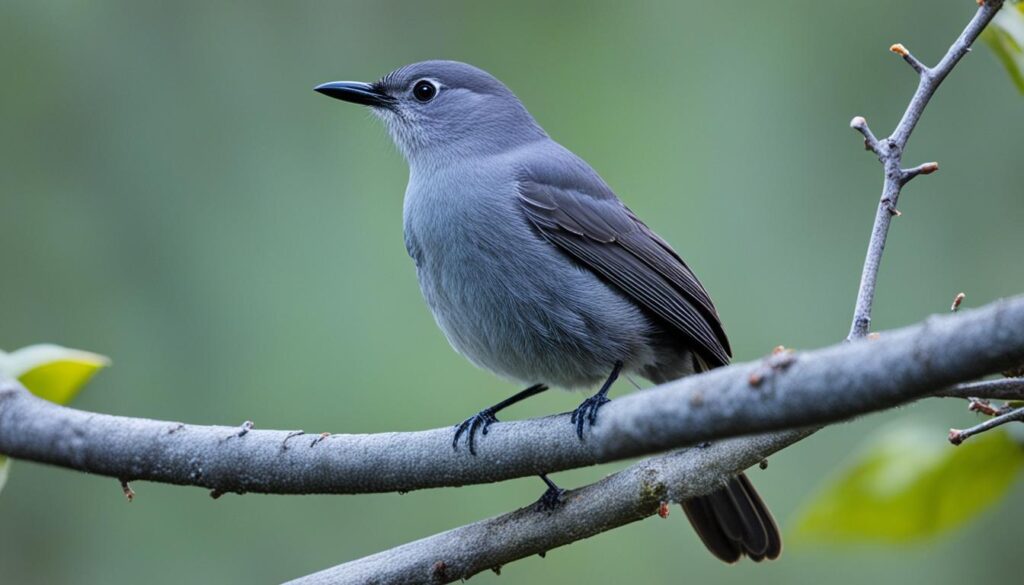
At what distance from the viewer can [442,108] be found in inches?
216

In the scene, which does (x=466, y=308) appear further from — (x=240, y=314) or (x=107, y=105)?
(x=107, y=105)

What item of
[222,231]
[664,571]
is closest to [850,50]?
A: [664,571]

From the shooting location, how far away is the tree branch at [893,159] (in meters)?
3.13

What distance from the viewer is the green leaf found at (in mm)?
3271

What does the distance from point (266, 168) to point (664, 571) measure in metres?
3.55

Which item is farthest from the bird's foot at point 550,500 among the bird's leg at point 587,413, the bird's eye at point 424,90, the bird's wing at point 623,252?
the bird's eye at point 424,90

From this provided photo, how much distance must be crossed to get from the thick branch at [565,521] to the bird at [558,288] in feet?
2.18

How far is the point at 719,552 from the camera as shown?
172 inches

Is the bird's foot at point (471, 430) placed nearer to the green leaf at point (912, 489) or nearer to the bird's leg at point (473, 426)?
the bird's leg at point (473, 426)

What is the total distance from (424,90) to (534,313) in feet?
5.69

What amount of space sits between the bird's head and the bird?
155 mm

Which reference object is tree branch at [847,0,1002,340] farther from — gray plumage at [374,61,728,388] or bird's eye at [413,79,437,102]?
bird's eye at [413,79,437,102]

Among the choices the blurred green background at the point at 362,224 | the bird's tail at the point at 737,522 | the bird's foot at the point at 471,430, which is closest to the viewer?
the bird's foot at the point at 471,430

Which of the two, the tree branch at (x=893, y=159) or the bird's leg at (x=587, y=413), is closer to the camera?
the bird's leg at (x=587, y=413)
